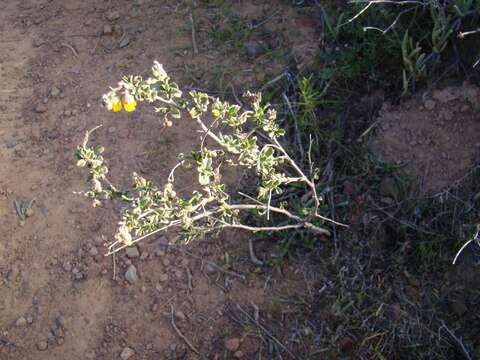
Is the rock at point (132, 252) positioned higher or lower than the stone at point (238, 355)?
higher

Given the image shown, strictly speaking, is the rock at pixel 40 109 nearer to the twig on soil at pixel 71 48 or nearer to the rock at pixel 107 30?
the twig on soil at pixel 71 48

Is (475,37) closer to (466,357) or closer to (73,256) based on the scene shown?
(466,357)

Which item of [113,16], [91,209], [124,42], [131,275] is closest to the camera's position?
[131,275]

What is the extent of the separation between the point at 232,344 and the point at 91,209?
42.6 inches

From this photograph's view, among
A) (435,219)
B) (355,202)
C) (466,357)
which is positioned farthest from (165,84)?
(466,357)

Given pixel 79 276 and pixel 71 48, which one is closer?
pixel 79 276

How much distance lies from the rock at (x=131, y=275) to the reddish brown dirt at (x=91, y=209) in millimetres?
30

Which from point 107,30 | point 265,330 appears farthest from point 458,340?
point 107,30

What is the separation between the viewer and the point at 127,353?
291 cm

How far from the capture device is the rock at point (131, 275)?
3084 millimetres

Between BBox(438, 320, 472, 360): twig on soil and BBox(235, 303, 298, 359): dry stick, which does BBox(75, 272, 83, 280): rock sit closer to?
BBox(235, 303, 298, 359): dry stick

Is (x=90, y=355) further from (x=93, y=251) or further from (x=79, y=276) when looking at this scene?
(x=93, y=251)

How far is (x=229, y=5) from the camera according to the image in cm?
400

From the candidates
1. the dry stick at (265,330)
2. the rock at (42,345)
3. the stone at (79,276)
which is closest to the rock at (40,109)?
the stone at (79,276)
